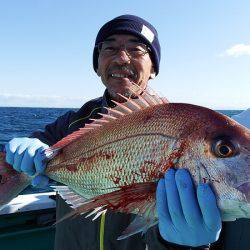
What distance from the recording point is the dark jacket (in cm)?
257

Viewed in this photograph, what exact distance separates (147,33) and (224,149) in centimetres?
201

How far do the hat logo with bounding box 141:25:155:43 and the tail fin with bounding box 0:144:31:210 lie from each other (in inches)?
66.2

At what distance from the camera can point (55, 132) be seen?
3.60 meters

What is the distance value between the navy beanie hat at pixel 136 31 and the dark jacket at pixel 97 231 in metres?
0.60

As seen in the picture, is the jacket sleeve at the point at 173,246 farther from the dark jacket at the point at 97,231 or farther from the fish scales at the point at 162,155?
the fish scales at the point at 162,155

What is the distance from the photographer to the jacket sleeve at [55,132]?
3.51 m

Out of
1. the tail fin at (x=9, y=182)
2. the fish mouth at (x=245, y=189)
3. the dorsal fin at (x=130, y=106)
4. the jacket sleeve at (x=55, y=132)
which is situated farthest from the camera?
the jacket sleeve at (x=55, y=132)

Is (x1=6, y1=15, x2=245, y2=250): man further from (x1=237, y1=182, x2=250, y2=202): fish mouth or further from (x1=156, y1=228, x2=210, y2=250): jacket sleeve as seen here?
(x1=237, y1=182, x2=250, y2=202): fish mouth

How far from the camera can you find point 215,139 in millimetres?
1802

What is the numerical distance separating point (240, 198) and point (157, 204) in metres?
0.48

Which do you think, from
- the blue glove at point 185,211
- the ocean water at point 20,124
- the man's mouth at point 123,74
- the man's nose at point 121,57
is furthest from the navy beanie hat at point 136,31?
the ocean water at point 20,124

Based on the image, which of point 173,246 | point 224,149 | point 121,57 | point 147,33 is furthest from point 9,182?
point 147,33

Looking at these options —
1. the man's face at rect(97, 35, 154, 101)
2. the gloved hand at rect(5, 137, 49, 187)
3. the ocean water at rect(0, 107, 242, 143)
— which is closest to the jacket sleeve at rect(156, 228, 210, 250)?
the gloved hand at rect(5, 137, 49, 187)

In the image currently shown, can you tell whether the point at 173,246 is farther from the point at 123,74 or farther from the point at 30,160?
the point at 123,74
